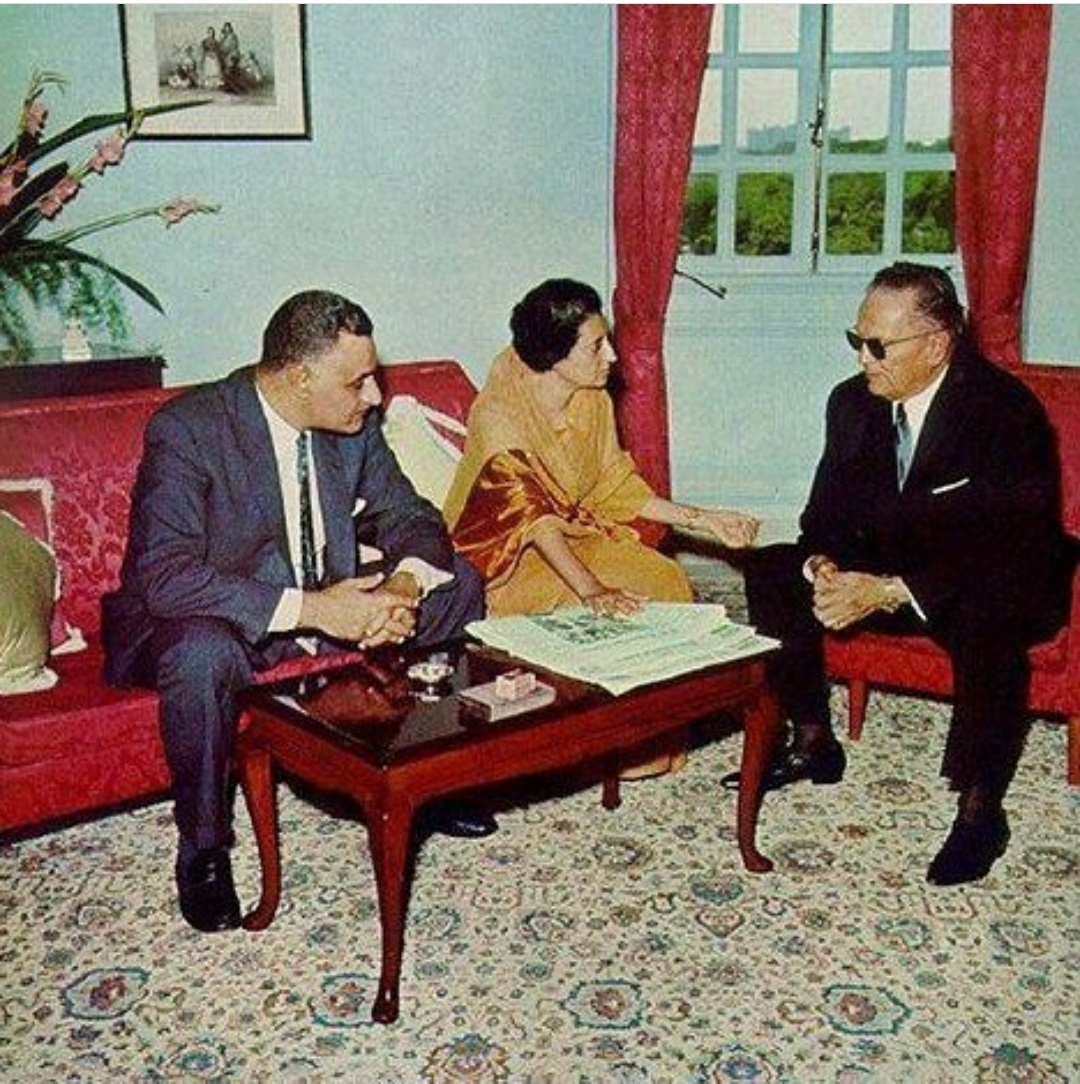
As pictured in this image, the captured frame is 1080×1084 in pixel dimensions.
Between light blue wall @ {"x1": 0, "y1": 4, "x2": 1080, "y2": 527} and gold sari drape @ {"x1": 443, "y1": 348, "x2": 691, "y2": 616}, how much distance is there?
1.86 metres

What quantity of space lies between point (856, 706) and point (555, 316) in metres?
1.35

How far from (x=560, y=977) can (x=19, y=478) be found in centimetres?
180

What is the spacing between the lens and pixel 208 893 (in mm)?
3006

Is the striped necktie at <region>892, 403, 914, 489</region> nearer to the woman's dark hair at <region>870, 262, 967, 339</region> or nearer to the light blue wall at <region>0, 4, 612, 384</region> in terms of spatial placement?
the woman's dark hair at <region>870, 262, 967, 339</region>

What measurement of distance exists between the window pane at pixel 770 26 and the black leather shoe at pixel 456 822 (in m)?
3.47

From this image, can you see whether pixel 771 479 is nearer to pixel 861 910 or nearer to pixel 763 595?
pixel 763 595

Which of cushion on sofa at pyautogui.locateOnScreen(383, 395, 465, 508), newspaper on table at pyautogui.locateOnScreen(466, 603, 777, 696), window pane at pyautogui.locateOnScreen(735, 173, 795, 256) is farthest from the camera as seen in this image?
window pane at pyautogui.locateOnScreen(735, 173, 795, 256)

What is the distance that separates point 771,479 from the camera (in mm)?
5879

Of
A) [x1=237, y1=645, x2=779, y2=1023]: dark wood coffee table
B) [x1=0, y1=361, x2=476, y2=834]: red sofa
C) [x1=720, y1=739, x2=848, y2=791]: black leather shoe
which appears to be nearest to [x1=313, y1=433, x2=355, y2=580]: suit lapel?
[x1=237, y1=645, x2=779, y2=1023]: dark wood coffee table

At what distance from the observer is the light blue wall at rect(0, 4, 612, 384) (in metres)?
5.31

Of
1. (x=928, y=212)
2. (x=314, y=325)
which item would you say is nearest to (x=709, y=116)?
(x=928, y=212)

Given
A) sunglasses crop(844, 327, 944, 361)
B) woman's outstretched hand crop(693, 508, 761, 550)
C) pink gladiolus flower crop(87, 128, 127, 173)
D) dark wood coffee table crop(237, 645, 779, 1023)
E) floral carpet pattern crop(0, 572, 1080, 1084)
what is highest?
pink gladiolus flower crop(87, 128, 127, 173)

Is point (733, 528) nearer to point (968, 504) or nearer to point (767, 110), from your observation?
point (968, 504)

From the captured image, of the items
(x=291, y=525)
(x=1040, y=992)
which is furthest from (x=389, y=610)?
(x=1040, y=992)
